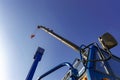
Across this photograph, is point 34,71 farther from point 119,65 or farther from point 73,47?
point 119,65

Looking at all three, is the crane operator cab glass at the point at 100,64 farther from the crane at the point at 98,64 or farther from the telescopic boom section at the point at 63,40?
the telescopic boom section at the point at 63,40

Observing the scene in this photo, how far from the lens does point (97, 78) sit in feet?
11.6

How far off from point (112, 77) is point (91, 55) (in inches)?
23.2

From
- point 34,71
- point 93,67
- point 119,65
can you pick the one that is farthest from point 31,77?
point 93,67

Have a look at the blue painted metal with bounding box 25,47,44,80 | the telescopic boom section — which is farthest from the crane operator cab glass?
the telescopic boom section

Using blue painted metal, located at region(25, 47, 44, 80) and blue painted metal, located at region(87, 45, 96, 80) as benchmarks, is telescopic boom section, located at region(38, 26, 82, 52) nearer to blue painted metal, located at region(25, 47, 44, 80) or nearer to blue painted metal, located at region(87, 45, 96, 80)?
blue painted metal, located at region(25, 47, 44, 80)

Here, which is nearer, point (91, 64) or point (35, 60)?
point (91, 64)

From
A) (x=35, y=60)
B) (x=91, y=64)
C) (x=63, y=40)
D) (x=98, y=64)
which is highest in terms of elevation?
(x=63, y=40)

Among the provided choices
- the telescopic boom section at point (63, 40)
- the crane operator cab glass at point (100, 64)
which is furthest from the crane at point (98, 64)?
the telescopic boom section at point (63, 40)

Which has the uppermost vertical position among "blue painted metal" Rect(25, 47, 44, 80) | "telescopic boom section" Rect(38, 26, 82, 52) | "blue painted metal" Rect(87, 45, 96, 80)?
"telescopic boom section" Rect(38, 26, 82, 52)

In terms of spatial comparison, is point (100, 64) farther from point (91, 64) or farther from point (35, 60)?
point (35, 60)

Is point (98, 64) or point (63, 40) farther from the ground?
point (63, 40)

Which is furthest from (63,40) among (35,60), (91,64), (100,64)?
(91,64)

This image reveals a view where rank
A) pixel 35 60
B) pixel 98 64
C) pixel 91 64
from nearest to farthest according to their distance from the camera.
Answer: pixel 91 64 → pixel 98 64 → pixel 35 60
